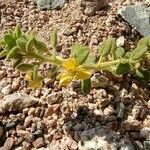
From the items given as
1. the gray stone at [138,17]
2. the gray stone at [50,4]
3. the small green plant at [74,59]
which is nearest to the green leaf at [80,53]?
the small green plant at [74,59]

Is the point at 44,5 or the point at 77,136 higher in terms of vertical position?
the point at 44,5

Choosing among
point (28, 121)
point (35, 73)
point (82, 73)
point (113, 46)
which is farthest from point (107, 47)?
point (28, 121)

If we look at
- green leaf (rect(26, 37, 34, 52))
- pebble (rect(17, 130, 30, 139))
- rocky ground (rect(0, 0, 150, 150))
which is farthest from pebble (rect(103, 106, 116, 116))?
green leaf (rect(26, 37, 34, 52))

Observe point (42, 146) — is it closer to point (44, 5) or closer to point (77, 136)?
point (77, 136)

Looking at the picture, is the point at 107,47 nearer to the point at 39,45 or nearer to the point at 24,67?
the point at 39,45

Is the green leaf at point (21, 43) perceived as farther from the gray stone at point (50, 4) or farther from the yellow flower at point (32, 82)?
the gray stone at point (50, 4)

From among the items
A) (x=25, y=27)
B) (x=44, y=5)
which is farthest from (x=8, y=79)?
(x=44, y=5)

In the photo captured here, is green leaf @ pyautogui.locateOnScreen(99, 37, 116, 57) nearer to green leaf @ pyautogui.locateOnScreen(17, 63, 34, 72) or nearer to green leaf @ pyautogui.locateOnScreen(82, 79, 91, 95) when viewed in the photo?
green leaf @ pyautogui.locateOnScreen(82, 79, 91, 95)
